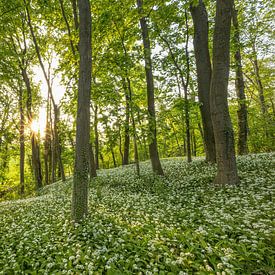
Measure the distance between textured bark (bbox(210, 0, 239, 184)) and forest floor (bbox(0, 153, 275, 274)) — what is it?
598mm

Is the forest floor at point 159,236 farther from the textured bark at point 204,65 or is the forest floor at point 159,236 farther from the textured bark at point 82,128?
the textured bark at point 204,65

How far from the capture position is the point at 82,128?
5621mm

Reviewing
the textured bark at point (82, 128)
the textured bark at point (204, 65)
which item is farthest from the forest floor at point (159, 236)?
the textured bark at point (204, 65)

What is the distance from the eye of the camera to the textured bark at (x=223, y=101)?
6820 millimetres

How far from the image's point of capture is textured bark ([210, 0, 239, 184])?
6820 millimetres

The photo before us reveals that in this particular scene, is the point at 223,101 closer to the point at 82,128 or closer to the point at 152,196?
the point at 152,196

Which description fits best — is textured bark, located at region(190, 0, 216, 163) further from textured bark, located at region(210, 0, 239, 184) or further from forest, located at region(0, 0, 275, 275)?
textured bark, located at region(210, 0, 239, 184)

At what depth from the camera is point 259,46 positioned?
58.5 feet

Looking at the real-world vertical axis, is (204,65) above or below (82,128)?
above

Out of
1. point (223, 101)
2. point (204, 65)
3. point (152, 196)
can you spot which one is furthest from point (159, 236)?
point (204, 65)

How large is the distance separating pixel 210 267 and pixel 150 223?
6.45 feet

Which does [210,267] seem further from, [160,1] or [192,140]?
[192,140]

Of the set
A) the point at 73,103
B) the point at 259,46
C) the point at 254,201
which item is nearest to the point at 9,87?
the point at 73,103

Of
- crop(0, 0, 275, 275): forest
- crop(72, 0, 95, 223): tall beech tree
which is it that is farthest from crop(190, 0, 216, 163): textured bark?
crop(72, 0, 95, 223): tall beech tree
